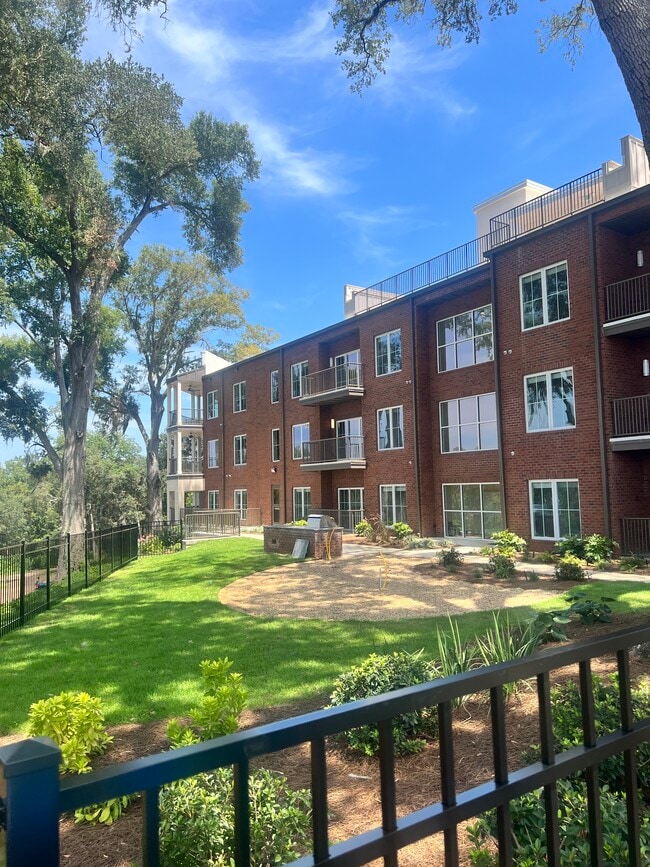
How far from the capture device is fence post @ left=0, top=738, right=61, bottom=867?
871mm

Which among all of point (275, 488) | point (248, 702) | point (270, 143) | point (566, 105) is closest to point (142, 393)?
point (275, 488)

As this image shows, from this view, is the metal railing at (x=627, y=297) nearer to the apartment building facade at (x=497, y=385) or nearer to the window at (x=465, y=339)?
the apartment building facade at (x=497, y=385)

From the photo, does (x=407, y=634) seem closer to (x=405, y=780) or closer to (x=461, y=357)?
(x=405, y=780)

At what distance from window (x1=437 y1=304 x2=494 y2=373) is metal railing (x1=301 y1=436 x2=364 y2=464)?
542 centimetres

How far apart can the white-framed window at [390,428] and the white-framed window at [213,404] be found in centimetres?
1572

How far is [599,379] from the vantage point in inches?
595

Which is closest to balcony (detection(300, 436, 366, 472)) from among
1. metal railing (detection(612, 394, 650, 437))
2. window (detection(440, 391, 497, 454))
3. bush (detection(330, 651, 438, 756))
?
window (detection(440, 391, 497, 454))

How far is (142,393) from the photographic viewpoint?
137 feet

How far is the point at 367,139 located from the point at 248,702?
50.6 feet

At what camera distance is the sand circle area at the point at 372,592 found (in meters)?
9.49

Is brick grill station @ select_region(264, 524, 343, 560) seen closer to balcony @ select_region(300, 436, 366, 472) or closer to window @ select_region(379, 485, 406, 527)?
window @ select_region(379, 485, 406, 527)

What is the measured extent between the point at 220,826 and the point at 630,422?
15055mm

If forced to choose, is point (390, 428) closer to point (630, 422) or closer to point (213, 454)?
point (630, 422)

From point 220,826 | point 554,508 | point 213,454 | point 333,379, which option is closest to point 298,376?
point 333,379
